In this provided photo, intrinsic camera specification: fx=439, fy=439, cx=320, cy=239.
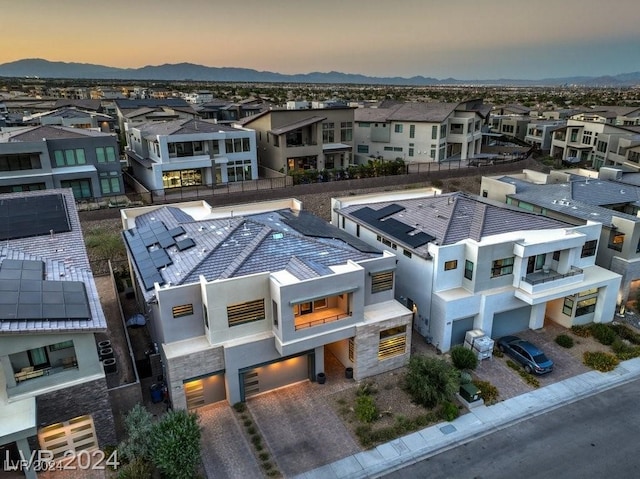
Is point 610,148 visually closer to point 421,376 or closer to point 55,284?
point 421,376

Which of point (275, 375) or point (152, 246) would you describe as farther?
point (152, 246)

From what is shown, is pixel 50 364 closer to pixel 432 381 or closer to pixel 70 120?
pixel 432 381

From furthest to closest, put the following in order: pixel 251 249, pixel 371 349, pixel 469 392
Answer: pixel 371 349 → pixel 251 249 → pixel 469 392

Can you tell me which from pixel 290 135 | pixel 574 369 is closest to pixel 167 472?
pixel 574 369

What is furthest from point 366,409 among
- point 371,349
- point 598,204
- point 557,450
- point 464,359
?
point 598,204

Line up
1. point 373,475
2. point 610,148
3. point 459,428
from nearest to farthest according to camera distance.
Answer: point 373,475 → point 459,428 → point 610,148

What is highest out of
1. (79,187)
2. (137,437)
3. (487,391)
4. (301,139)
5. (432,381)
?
(301,139)
